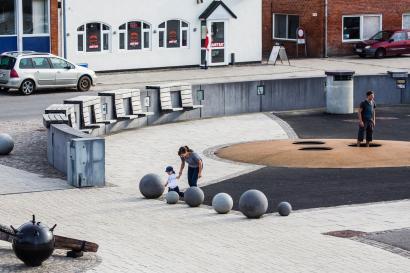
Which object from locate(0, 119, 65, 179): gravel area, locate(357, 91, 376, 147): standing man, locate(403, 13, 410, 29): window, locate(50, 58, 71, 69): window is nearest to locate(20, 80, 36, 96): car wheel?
locate(50, 58, 71, 69): window

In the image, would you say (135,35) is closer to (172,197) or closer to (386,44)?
(386,44)

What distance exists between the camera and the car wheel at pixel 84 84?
151 feet

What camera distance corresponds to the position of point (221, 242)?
19.8 m

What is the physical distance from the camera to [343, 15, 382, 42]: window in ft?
209

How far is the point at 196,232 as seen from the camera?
20.7 meters

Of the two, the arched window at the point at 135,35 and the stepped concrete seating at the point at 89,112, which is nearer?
the stepped concrete seating at the point at 89,112

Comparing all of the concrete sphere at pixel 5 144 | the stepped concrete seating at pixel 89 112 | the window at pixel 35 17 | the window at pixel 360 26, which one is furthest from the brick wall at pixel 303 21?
the concrete sphere at pixel 5 144

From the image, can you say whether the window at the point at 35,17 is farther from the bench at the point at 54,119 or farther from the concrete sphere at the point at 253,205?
the concrete sphere at the point at 253,205

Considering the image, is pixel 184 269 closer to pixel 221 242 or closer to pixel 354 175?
pixel 221 242

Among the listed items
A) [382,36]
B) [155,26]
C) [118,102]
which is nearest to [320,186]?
[118,102]

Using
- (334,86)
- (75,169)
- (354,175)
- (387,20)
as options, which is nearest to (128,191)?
(75,169)

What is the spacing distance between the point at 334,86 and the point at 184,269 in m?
25.4

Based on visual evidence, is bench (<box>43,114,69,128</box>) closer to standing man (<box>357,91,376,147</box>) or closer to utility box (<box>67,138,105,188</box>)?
utility box (<box>67,138,105,188</box>)

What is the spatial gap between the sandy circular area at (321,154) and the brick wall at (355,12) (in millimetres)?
29288
